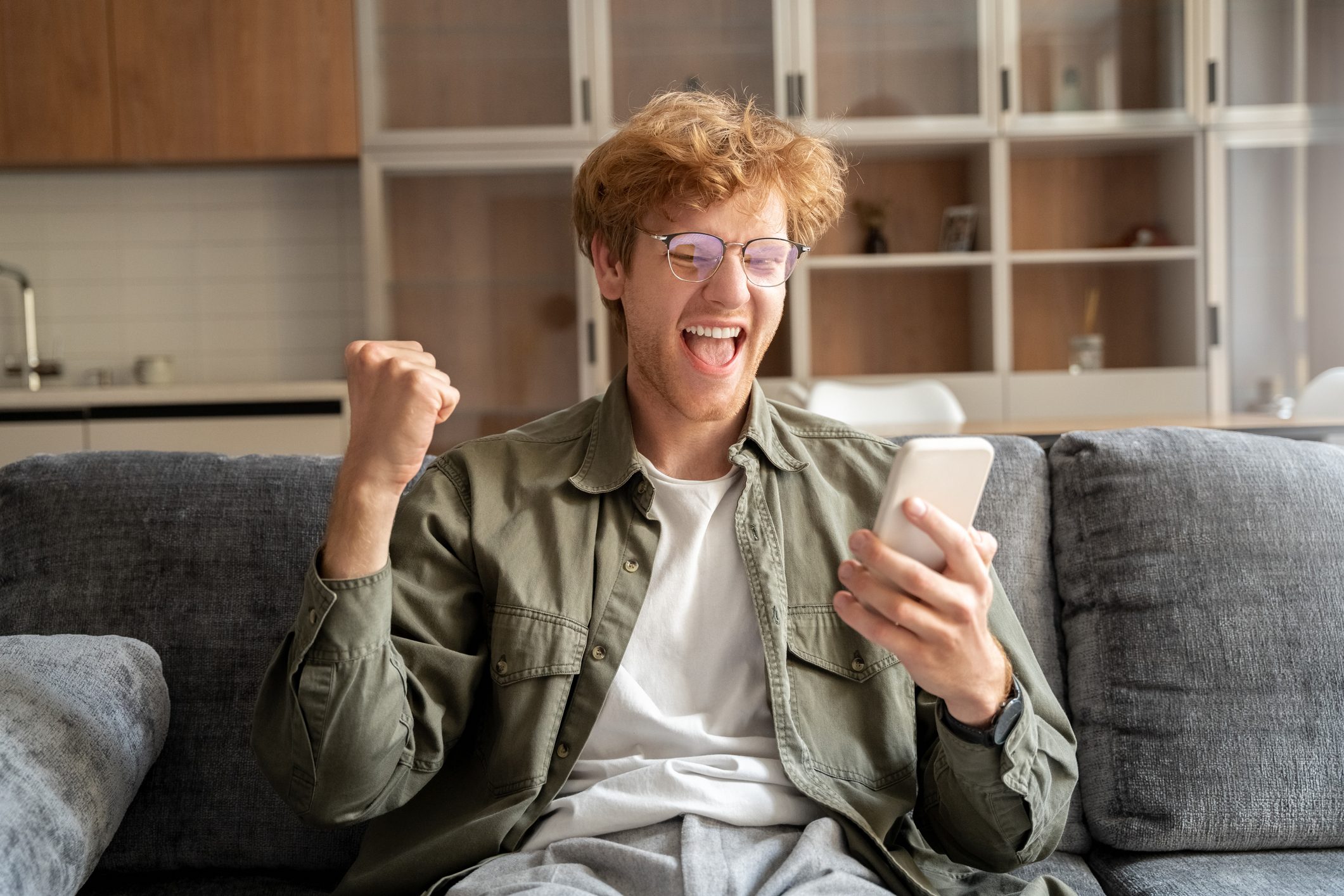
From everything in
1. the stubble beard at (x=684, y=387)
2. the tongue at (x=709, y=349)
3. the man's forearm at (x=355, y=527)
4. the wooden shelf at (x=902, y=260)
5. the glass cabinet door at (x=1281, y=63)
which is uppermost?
the glass cabinet door at (x=1281, y=63)

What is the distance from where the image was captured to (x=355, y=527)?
96 centimetres

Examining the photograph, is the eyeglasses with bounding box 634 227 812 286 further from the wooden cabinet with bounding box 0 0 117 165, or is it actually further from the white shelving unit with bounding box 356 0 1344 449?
the wooden cabinet with bounding box 0 0 117 165

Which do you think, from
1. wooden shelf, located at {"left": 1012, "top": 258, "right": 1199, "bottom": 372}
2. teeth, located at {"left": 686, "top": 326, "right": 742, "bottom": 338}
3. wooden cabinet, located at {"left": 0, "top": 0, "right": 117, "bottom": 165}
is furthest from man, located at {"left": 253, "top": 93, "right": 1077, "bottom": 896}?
wooden cabinet, located at {"left": 0, "top": 0, "right": 117, "bottom": 165}

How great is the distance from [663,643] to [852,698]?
198mm

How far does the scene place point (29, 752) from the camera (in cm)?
101

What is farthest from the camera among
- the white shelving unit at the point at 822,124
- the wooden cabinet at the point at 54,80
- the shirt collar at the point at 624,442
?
the white shelving unit at the point at 822,124

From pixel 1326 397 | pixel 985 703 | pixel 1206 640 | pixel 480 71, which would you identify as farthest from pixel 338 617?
pixel 480 71

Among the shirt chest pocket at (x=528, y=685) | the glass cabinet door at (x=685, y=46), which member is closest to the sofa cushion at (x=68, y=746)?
the shirt chest pocket at (x=528, y=685)

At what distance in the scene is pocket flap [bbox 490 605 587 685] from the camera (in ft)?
3.64

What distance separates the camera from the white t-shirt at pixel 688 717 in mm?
1071

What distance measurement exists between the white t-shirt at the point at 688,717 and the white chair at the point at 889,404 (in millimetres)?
2374

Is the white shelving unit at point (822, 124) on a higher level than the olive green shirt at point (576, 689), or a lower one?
higher

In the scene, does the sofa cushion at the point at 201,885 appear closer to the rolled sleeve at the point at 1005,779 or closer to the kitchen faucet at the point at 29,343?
the rolled sleeve at the point at 1005,779

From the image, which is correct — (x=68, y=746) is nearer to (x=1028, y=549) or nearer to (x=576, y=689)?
(x=576, y=689)
